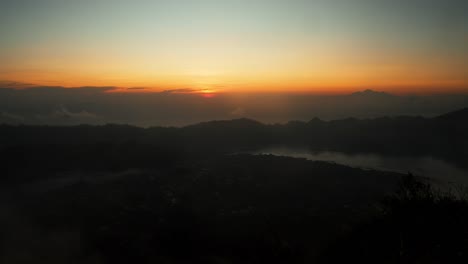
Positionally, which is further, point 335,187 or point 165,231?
point 335,187

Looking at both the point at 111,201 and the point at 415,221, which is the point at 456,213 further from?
→ the point at 111,201

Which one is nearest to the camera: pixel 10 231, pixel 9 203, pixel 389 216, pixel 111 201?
pixel 389 216

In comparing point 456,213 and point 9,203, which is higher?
point 456,213

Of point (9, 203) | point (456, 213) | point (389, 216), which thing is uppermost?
point (456, 213)

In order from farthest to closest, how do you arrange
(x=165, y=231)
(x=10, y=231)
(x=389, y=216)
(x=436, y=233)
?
(x=10, y=231), (x=165, y=231), (x=389, y=216), (x=436, y=233)

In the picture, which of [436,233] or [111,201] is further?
[111,201]

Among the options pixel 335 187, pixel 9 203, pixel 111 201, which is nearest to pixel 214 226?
pixel 111 201

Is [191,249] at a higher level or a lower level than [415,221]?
lower

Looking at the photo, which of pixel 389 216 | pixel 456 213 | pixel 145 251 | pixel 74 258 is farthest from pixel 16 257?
pixel 456 213

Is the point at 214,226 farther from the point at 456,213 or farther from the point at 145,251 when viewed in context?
the point at 456,213
